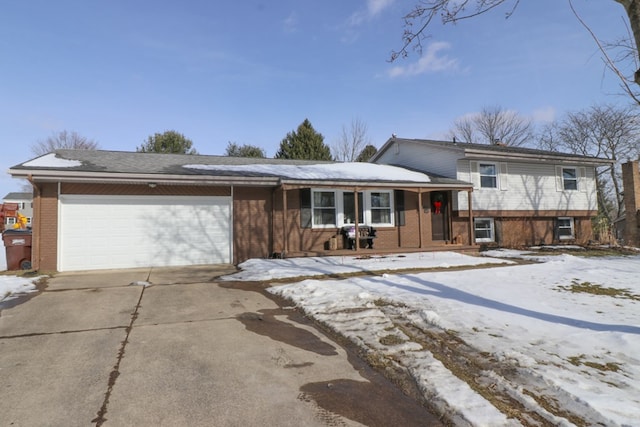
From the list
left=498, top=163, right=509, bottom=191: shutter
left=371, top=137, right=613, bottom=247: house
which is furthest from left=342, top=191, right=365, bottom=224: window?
left=498, top=163, right=509, bottom=191: shutter

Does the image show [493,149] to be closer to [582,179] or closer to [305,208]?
[582,179]

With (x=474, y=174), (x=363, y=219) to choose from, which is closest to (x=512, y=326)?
(x=363, y=219)

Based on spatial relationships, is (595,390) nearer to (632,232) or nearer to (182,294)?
(182,294)

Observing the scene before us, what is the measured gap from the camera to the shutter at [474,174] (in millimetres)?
15596

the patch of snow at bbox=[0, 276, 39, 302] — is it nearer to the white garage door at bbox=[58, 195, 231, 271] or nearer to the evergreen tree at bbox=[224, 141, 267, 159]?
the white garage door at bbox=[58, 195, 231, 271]

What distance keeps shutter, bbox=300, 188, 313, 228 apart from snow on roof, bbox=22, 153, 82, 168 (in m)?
6.94

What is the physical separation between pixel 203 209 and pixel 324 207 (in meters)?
4.24

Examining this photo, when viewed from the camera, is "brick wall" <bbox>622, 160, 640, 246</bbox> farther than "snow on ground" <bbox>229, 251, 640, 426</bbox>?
Yes

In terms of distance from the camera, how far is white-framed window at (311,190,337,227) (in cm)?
1316

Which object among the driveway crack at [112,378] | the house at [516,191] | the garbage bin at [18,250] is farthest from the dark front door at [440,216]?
the garbage bin at [18,250]

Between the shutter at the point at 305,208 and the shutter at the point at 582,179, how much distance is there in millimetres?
13681

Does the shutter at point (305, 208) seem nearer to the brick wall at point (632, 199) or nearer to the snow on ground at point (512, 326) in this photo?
the snow on ground at point (512, 326)

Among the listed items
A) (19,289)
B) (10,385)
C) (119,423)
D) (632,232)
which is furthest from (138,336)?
(632,232)

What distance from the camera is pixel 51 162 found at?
10.5 meters
